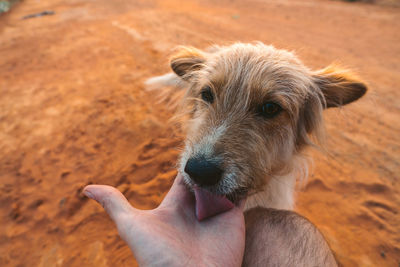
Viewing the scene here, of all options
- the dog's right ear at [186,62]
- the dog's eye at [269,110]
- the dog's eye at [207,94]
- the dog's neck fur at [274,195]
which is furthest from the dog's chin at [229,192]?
the dog's right ear at [186,62]

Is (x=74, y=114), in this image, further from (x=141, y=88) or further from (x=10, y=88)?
(x=10, y=88)

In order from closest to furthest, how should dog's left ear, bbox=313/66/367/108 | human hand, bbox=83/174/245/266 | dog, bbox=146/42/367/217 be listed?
human hand, bbox=83/174/245/266, dog, bbox=146/42/367/217, dog's left ear, bbox=313/66/367/108

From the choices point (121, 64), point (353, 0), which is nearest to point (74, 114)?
point (121, 64)

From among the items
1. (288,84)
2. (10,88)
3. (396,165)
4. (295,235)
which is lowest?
(10,88)

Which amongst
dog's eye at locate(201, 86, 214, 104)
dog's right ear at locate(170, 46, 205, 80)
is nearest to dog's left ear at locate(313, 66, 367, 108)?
dog's eye at locate(201, 86, 214, 104)

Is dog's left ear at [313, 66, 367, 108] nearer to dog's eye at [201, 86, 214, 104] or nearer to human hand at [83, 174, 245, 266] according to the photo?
dog's eye at [201, 86, 214, 104]
